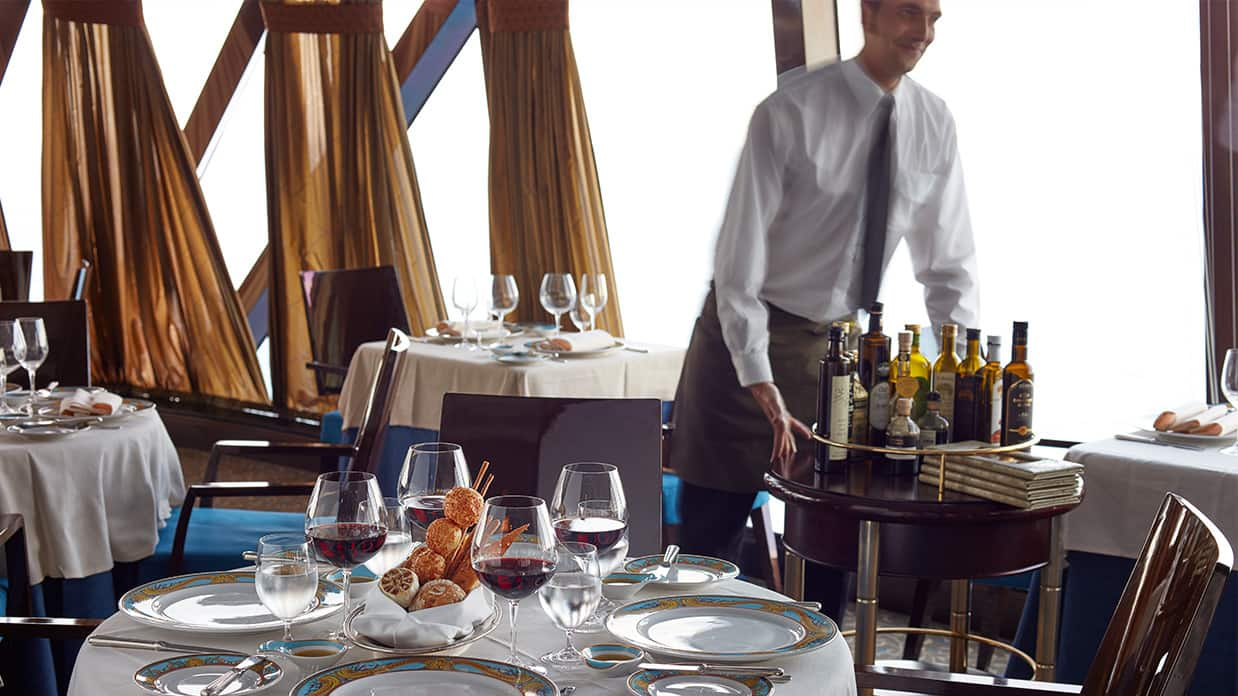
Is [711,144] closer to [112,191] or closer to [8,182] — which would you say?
[112,191]

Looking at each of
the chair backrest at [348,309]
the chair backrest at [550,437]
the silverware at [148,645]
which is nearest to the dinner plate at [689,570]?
the chair backrest at [550,437]

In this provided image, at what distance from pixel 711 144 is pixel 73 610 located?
2.97 metres

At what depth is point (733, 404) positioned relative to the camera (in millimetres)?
3121

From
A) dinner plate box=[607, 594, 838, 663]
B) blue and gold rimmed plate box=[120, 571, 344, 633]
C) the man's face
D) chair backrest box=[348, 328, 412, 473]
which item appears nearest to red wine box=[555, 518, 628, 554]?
dinner plate box=[607, 594, 838, 663]

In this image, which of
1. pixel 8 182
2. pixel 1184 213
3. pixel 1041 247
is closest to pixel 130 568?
pixel 1184 213

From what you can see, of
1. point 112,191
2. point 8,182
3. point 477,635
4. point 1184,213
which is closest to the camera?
point 477,635

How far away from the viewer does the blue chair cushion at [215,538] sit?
9.73 feet

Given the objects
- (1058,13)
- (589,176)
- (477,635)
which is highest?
(1058,13)

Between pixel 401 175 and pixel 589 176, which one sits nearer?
pixel 589 176

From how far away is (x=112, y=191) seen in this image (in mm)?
6566

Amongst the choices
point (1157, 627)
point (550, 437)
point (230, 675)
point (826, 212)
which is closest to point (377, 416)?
point (550, 437)

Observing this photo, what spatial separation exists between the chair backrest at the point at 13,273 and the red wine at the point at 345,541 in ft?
15.9

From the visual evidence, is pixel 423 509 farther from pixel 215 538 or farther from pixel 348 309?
pixel 348 309

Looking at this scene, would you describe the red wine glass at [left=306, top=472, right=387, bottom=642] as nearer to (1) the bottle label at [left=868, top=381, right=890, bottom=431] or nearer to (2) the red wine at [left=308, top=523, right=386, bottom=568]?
(2) the red wine at [left=308, top=523, right=386, bottom=568]
